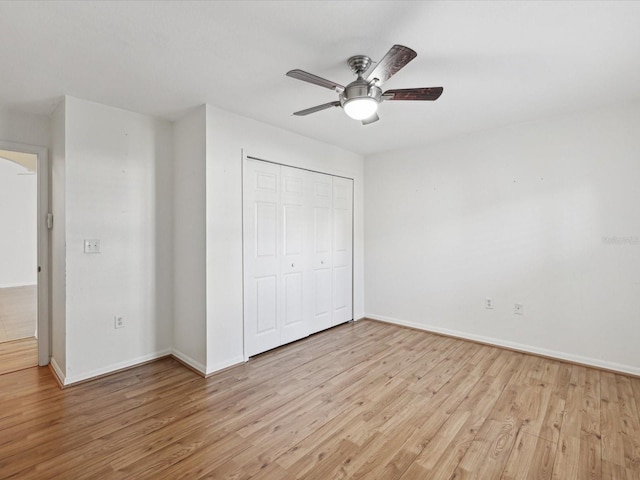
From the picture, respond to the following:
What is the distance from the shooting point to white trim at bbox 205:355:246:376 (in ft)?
9.25

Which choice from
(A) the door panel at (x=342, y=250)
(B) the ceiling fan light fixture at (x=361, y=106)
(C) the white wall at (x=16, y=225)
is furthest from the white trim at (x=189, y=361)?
(C) the white wall at (x=16, y=225)

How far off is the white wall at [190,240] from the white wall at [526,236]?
2.54 metres

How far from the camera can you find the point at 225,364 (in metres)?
2.93

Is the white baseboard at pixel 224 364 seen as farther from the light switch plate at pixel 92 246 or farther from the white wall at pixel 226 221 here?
the light switch plate at pixel 92 246

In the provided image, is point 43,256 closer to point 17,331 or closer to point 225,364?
point 17,331

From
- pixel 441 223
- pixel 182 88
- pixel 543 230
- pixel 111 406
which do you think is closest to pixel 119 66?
pixel 182 88

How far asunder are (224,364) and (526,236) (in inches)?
130

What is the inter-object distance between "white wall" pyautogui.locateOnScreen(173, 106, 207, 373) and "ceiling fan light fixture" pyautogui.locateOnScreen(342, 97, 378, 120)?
146 centimetres

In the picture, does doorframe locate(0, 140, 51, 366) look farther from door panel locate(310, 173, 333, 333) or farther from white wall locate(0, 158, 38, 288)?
white wall locate(0, 158, 38, 288)

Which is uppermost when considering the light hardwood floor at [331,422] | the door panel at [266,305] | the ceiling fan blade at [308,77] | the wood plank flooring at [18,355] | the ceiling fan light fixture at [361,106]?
the ceiling fan blade at [308,77]

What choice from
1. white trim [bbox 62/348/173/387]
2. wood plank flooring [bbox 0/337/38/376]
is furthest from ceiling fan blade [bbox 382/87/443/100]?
wood plank flooring [bbox 0/337/38/376]

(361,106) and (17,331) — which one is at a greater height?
(361,106)

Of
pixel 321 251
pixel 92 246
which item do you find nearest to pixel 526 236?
pixel 321 251

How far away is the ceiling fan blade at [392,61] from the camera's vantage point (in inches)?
62.0
